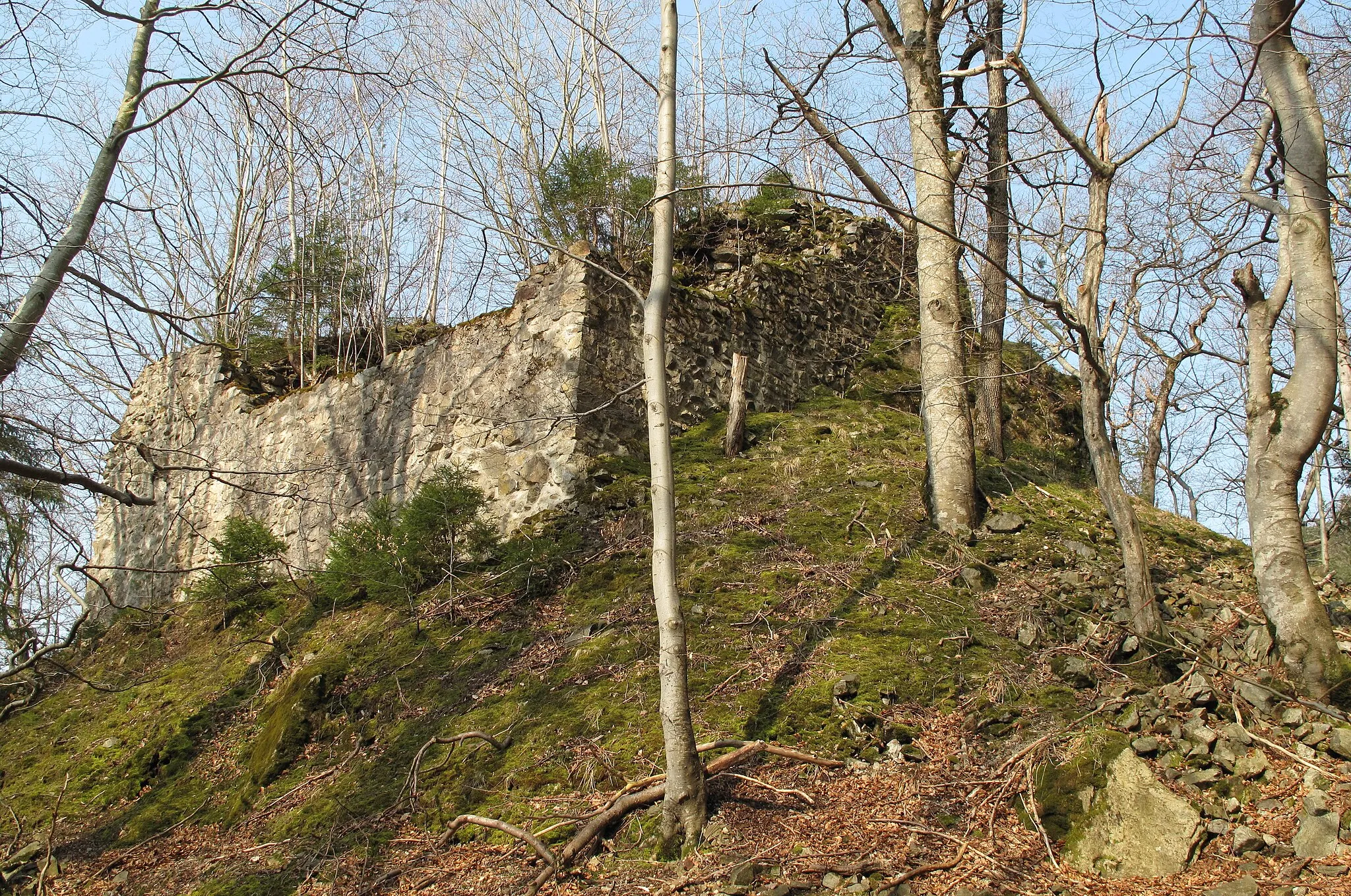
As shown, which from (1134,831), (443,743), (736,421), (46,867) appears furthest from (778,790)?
(736,421)

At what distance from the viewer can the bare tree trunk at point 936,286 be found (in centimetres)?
711

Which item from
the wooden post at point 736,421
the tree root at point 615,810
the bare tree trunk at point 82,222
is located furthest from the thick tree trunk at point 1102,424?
the bare tree trunk at point 82,222

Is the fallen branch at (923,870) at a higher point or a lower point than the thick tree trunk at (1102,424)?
lower

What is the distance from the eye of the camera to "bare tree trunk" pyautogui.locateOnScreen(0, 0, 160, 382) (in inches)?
187

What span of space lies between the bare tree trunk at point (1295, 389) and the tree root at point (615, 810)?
7.73ft

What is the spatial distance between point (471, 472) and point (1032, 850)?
6.07 metres

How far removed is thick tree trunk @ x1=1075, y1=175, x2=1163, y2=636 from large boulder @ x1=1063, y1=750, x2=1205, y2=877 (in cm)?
150

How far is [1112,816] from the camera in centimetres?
371

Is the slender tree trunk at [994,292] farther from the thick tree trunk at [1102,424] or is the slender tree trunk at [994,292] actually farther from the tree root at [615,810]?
the tree root at [615,810]

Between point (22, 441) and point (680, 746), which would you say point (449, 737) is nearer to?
point (680, 746)

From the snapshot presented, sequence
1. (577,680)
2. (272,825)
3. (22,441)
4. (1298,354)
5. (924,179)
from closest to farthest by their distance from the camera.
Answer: (1298,354)
(22,441)
(272,825)
(577,680)
(924,179)

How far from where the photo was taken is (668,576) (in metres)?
4.18

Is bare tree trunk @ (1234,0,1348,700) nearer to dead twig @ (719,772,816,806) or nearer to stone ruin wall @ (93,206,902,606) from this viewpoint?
dead twig @ (719,772,816,806)

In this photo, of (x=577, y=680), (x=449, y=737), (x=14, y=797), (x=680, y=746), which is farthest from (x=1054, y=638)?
(x=14, y=797)
